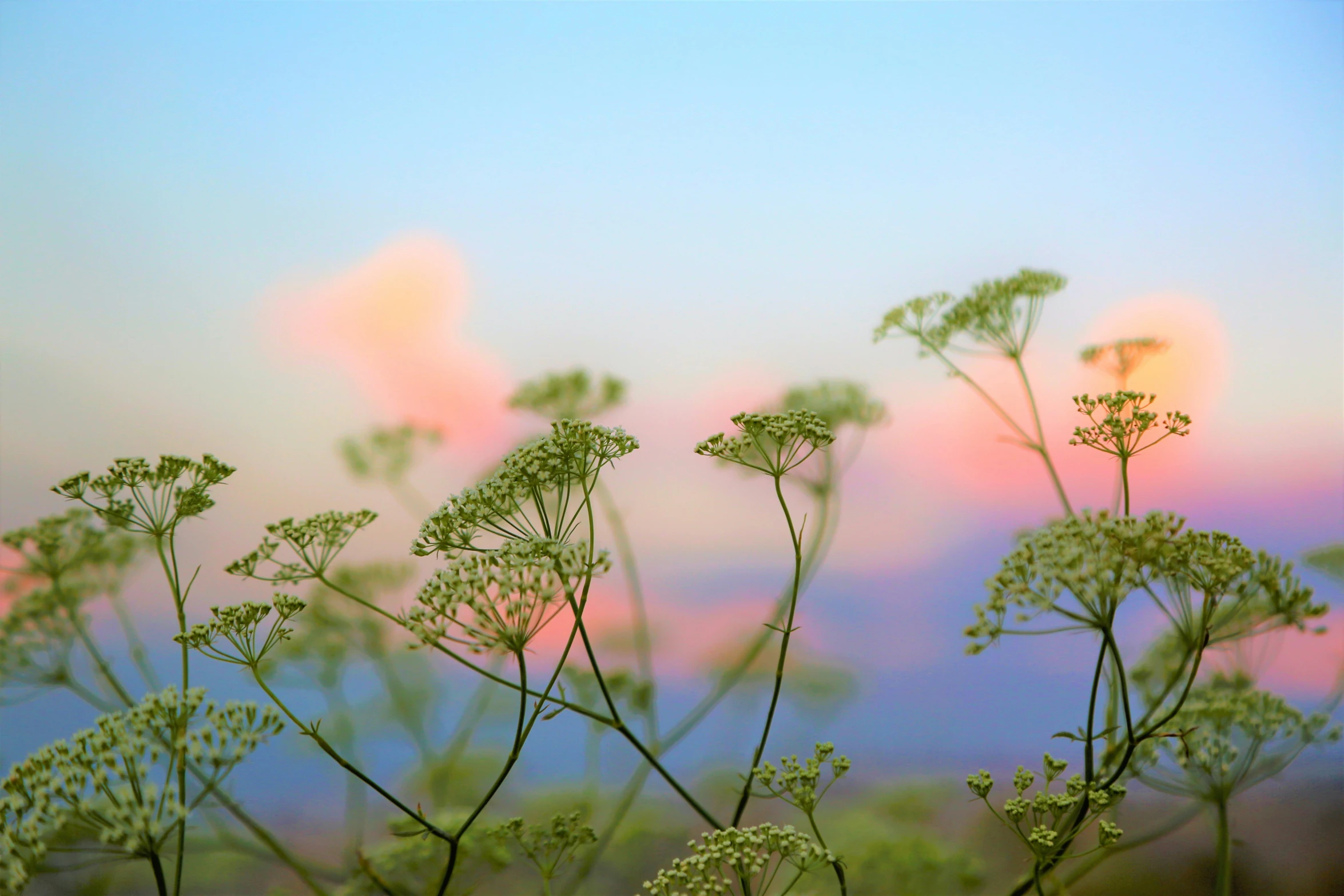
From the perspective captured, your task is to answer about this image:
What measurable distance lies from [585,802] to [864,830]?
3.48 ft

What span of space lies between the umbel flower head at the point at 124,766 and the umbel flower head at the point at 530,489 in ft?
1.64

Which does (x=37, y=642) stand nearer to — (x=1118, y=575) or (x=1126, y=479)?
(x=1118, y=575)

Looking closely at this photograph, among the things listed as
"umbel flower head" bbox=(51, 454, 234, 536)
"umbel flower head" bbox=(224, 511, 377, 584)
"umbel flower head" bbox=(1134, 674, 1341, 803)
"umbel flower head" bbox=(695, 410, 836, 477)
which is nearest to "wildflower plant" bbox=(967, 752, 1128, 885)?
"umbel flower head" bbox=(1134, 674, 1341, 803)

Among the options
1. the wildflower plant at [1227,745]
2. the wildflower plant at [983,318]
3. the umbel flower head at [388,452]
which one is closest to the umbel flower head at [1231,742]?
the wildflower plant at [1227,745]

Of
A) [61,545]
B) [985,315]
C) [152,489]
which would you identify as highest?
[985,315]

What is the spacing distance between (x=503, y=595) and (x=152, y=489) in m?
1.00

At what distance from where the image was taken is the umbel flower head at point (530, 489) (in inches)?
68.3

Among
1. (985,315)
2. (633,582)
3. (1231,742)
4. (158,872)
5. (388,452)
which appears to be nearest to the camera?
(158,872)

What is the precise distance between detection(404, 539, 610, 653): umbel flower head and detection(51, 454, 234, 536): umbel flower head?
693 millimetres

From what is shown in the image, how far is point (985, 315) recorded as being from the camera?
2.54 m

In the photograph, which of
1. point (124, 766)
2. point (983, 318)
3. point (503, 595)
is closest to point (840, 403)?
point (983, 318)

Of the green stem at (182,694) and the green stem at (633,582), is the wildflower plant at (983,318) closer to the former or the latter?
the green stem at (633,582)

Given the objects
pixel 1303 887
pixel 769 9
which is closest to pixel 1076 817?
pixel 1303 887

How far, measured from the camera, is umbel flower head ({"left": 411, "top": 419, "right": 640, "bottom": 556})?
1735mm
